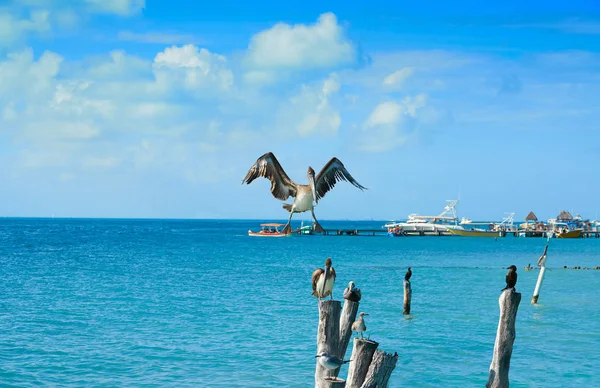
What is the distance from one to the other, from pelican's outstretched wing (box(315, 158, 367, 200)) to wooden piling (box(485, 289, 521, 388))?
351 centimetres

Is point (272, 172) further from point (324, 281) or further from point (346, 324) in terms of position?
point (346, 324)

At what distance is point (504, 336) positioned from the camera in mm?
13344

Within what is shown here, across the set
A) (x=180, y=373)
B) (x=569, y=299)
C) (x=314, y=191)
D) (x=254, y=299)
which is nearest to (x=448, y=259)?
(x=569, y=299)

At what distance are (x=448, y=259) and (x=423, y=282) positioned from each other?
2606cm

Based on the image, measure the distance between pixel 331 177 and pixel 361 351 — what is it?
4.74m

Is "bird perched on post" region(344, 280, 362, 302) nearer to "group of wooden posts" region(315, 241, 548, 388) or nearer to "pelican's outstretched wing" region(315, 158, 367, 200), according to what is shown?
"group of wooden posts" region(315, 241, 548, 388)

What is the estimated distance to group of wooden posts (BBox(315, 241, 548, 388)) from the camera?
9258 millimetres

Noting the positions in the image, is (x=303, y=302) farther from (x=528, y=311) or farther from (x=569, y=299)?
(x=569, y=299)

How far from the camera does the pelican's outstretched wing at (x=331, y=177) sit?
1330 centimetres

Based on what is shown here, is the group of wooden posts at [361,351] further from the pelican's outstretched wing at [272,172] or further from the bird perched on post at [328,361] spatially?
the pelican's outstretched wing at [272,172]

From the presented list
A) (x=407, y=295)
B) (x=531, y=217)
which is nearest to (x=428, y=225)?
(x=531, y=217)

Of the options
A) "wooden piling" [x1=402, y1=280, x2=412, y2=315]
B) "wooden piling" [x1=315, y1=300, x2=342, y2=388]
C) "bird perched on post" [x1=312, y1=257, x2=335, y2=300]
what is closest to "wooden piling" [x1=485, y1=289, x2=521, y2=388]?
"bird perched on post" [x1=312, y1=257, x2=335, y2=300]

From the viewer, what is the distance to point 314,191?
41.4 feet

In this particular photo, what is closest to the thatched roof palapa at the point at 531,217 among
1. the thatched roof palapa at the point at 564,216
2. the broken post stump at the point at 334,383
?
the thatched roof palapa at the point at 564,216
